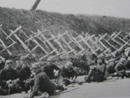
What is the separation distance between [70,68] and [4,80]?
149cm

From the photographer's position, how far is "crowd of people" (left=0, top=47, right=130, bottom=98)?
3816mm

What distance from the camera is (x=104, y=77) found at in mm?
5137

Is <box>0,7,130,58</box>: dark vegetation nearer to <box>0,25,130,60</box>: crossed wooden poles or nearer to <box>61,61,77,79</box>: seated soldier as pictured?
<box>0,25,130,60</box>: crossed wooden poles

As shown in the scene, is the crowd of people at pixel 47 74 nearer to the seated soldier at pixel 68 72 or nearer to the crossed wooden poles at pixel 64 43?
the seated soldier at pixel 68 72

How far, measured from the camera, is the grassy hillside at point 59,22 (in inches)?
294

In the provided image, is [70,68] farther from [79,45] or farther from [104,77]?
[79,45]

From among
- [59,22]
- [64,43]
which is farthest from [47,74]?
[59,22]

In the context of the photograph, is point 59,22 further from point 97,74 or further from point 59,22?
point 97,74

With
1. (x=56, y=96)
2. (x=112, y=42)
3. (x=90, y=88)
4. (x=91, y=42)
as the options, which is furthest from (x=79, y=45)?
(x=56, y=96)

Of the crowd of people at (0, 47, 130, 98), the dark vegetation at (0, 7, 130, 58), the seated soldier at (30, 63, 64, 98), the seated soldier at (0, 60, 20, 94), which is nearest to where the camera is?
the seated soldier at (30, 63, 64, 98)

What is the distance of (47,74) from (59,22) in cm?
447

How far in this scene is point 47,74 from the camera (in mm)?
4676

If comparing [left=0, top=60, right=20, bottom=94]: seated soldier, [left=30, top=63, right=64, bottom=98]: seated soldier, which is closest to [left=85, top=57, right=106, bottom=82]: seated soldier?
[left=30, top=63, right=64, bottom=98]: seated soldier

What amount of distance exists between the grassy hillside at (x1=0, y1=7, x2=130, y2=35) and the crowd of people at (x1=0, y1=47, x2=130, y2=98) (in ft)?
5.88
